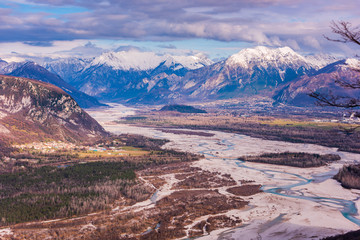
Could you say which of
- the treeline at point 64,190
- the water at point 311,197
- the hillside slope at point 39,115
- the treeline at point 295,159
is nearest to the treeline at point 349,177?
the water at point 311,197

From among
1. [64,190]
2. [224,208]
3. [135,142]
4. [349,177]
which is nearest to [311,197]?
[349,177]

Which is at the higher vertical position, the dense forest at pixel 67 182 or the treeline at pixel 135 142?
the dense forest at pixel 67 182

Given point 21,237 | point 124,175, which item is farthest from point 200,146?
point 21,237

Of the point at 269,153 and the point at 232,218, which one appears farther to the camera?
the point at 269,153

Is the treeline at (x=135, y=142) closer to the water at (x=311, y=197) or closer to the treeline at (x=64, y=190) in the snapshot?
the treeline at (x=64, y=190)

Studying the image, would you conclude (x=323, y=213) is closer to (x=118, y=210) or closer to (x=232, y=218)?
(x=232, y=218)

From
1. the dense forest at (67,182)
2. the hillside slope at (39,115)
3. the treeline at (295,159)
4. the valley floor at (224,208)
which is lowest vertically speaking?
the treeline at (295,159)
